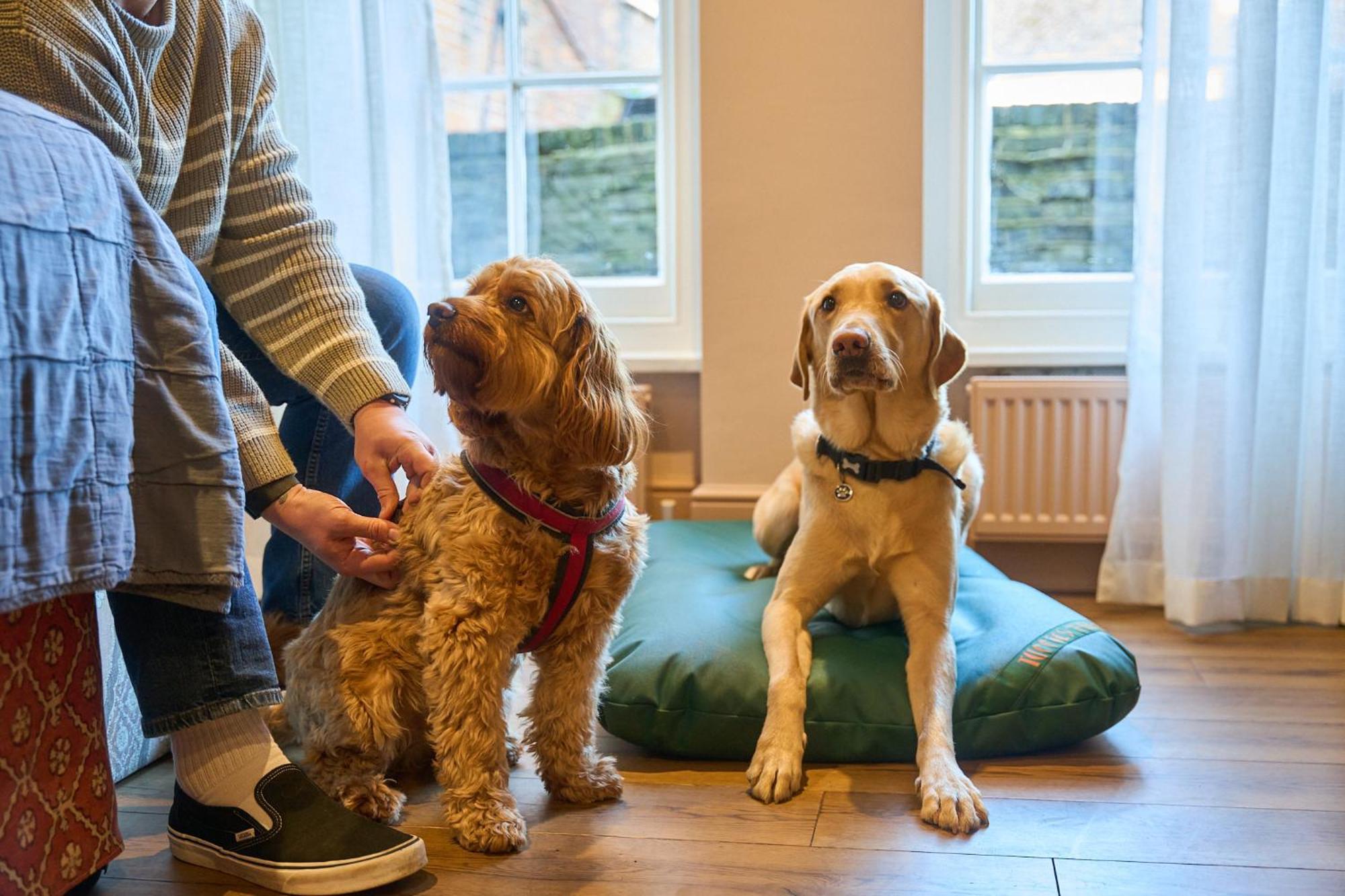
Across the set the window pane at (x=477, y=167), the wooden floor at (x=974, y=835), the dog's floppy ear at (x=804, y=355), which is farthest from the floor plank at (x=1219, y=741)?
the window pane at (x=477, y=167)

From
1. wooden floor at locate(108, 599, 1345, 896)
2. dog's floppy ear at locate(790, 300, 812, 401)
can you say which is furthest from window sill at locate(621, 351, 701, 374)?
wooden floor at locate(108, 599, 1345, 896)

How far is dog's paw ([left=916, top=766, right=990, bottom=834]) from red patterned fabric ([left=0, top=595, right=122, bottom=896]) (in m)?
1.09

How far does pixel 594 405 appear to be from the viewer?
1.55m

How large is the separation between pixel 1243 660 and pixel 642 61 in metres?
2.38

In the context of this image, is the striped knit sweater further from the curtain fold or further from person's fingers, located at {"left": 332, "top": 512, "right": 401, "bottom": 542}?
the curtain fold

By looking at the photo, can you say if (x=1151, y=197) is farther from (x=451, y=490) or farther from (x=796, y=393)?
(x=451, y=490)

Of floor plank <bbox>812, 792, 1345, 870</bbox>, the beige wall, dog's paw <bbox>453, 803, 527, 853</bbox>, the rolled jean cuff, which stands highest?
the beige wall

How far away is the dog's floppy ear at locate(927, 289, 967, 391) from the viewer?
6.88ft

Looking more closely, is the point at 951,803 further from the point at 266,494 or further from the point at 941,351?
the point at 266,494

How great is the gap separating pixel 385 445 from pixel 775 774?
2.52 feet

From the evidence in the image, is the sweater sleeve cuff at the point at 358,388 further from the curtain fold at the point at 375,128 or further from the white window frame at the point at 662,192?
the white window frame at the point at 662,192

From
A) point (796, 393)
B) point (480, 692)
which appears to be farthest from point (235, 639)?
point (796, 393)

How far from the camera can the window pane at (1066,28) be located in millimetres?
3312

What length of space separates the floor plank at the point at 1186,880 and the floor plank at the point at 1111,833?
22 mm
